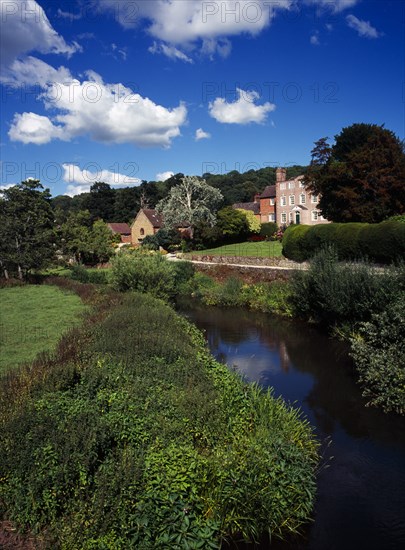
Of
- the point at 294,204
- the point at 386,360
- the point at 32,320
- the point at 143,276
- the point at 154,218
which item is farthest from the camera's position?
the point at 154,218

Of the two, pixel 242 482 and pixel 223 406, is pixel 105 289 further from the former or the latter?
pixel 242 482

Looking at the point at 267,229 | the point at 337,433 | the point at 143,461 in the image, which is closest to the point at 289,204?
the point at 267,229

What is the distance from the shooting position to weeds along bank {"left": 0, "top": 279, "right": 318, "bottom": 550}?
5520 mm

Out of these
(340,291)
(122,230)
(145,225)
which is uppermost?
(145,225)

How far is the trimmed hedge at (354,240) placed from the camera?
22.6 metres

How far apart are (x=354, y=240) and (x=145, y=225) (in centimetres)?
4228

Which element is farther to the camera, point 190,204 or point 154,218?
point 154,218

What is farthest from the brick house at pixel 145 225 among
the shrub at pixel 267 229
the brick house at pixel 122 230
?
the shrub at pixel 267 229

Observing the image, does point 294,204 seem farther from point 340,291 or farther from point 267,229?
point 340,291

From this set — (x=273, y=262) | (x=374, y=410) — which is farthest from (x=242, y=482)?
(x=273, y=262)

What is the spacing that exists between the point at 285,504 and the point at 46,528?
3.44m

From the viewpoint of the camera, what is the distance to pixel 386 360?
37.4ft

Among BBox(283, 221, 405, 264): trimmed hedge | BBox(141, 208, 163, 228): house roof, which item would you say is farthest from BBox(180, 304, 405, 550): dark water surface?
BBox(141, 208, 163, 228): house roof

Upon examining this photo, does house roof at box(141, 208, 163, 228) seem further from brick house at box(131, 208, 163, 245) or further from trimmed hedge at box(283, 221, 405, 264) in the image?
trimmed hedge at box(283, 221, 405, 264)
